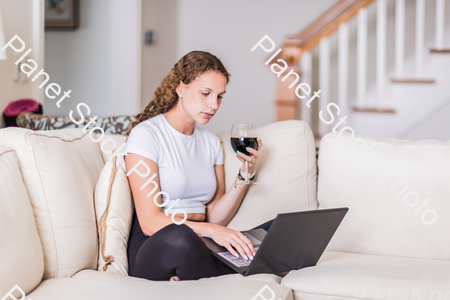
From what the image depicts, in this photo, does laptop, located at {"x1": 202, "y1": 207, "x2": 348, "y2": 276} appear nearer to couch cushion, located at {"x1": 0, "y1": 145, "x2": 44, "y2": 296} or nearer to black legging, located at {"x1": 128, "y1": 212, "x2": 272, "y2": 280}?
black legging, located at {"x1": 128, "y1": 212, "x2": 272, "y2": 280}

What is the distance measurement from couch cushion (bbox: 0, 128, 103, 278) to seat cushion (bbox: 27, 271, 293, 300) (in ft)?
0.21

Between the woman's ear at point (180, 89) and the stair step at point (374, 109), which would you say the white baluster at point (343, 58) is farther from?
the woman's ear at point (180, 89)

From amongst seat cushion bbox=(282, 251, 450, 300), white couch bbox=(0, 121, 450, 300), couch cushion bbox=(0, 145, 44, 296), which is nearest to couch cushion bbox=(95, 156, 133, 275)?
white couch bbox=(0, 121, 450, 300)

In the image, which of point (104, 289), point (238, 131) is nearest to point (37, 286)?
point (104, 289)

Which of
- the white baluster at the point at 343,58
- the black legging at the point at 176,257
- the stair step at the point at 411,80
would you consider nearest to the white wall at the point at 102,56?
the white baluster at the point at 343,58

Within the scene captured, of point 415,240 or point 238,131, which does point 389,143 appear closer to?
point 415,240

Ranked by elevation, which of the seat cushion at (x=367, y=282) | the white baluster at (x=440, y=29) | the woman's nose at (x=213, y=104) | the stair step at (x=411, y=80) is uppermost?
the white baluster at (x=440, y=29)

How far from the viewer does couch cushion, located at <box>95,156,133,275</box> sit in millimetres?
1518

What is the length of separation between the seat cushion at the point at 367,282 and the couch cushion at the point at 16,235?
715 millimetres

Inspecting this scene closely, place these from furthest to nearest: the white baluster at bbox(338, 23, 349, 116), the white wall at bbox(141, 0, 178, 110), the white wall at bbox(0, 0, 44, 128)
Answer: the white wall at bbox(141, 0, 178, 110)
the white baluster at bbox(338, 23, 349, 116)
the white wall at bbox(0, 0, 44, 128)

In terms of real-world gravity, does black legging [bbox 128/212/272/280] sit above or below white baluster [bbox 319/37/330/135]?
below

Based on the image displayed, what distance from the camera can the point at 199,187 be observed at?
5.76 feet

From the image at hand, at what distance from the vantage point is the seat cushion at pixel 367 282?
1.33 metres

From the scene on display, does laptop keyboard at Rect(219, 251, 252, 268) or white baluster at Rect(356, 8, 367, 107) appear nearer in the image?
laptop keyboard at Rect(219, 251, 252, 268)
